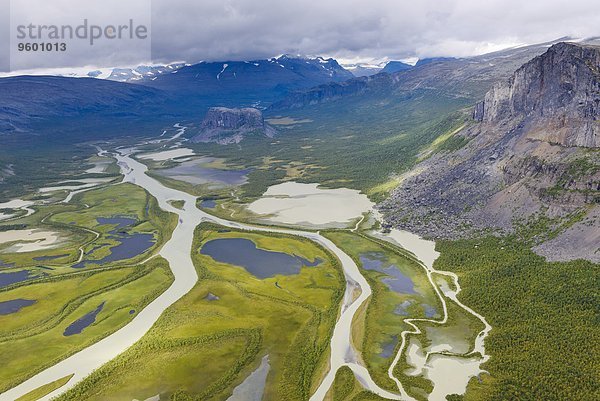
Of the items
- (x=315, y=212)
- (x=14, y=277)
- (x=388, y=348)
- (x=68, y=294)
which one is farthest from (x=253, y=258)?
(x=14, y=277)

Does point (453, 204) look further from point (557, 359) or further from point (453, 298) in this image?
point (557, 359)

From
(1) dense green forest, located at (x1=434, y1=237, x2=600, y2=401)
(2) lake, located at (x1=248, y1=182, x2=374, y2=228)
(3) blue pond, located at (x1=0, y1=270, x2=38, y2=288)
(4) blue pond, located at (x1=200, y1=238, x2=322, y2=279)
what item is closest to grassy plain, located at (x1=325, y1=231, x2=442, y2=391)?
(1) dense green forest, located at (x1=434, y1=237, x2=600, y2=401)

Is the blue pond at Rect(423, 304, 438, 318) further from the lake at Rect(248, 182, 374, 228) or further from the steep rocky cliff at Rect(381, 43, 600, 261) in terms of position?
the lake at Rect(248, 182, 374, 228)

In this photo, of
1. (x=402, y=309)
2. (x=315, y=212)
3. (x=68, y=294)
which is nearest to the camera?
(x=402, y=309)

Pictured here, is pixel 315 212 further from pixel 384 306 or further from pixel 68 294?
pixel 68 294

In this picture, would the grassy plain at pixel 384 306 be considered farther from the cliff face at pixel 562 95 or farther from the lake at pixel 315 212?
the cliff face at pixel 562 95

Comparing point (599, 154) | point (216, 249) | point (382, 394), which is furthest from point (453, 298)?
point (216, 249)
